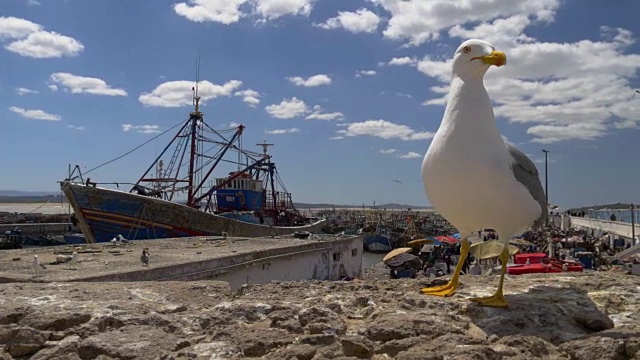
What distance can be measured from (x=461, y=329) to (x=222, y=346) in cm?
152

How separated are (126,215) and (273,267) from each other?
40.4 feet

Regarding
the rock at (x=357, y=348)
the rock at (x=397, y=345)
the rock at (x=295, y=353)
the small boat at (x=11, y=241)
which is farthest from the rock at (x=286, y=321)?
the small boat at (x=11, y=241)

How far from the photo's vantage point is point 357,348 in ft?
10.9

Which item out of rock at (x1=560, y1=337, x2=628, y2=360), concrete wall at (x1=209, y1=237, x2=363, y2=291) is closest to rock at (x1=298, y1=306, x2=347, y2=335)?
rock at (x1=560, y1=337, x2=628, y2=360)

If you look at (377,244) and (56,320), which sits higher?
(56,320)

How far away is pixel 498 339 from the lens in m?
3.42

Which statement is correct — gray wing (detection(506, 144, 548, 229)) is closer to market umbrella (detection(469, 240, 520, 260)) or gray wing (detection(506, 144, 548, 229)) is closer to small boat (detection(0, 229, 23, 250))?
market umbrella (detection(469, 240, 520, 260))

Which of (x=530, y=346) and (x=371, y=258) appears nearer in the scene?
(x=530, y=346)

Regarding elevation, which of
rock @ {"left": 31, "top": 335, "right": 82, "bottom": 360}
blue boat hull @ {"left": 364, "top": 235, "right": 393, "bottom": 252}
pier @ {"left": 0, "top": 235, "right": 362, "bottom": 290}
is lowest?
blue boat hull @ {"left": 364, "top": 235, "right": 393, "bottom": 252}

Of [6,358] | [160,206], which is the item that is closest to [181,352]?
[6,358]

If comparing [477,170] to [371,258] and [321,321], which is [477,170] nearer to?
[321,321]

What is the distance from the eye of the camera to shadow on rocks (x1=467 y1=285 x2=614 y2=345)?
11.8 ft

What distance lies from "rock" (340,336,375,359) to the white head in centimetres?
241

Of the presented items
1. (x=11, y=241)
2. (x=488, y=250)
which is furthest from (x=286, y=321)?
(x=11, y=241)
